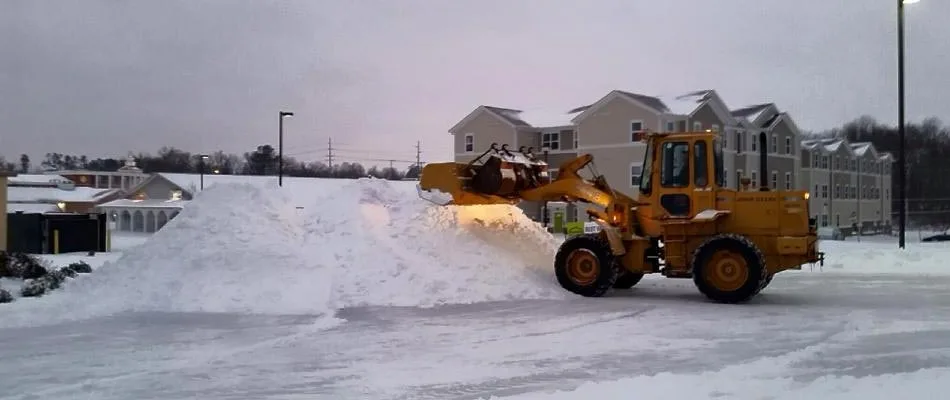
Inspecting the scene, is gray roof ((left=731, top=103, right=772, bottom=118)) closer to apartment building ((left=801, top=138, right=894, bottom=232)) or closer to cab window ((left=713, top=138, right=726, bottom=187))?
apartment building ((left=801, top=138, right=894, bottom=232))

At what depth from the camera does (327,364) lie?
33.3ft

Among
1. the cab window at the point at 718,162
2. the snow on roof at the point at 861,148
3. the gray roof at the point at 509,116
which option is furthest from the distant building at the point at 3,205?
the snow on roof at the point at 861,148

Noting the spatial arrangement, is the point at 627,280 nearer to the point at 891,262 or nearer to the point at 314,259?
the point at 314,259

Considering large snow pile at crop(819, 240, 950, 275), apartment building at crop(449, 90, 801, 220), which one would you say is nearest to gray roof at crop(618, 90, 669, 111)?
apartment building at crop(449, 90, 801, 220)

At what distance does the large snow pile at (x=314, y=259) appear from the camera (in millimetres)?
15242

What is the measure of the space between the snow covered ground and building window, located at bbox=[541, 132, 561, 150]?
107ft

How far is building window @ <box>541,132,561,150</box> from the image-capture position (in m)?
54.0

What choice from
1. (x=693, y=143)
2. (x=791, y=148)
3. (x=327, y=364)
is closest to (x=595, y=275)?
(x=693, y=143)

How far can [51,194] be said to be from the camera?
7500 cm

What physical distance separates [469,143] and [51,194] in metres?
40.7

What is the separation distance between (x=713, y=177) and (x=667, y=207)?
0.98m

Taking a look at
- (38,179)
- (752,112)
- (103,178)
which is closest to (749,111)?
(752,112)

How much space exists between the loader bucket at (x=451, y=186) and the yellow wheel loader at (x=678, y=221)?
0.08 feet

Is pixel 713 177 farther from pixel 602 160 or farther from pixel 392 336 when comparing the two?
pixel 602 160
